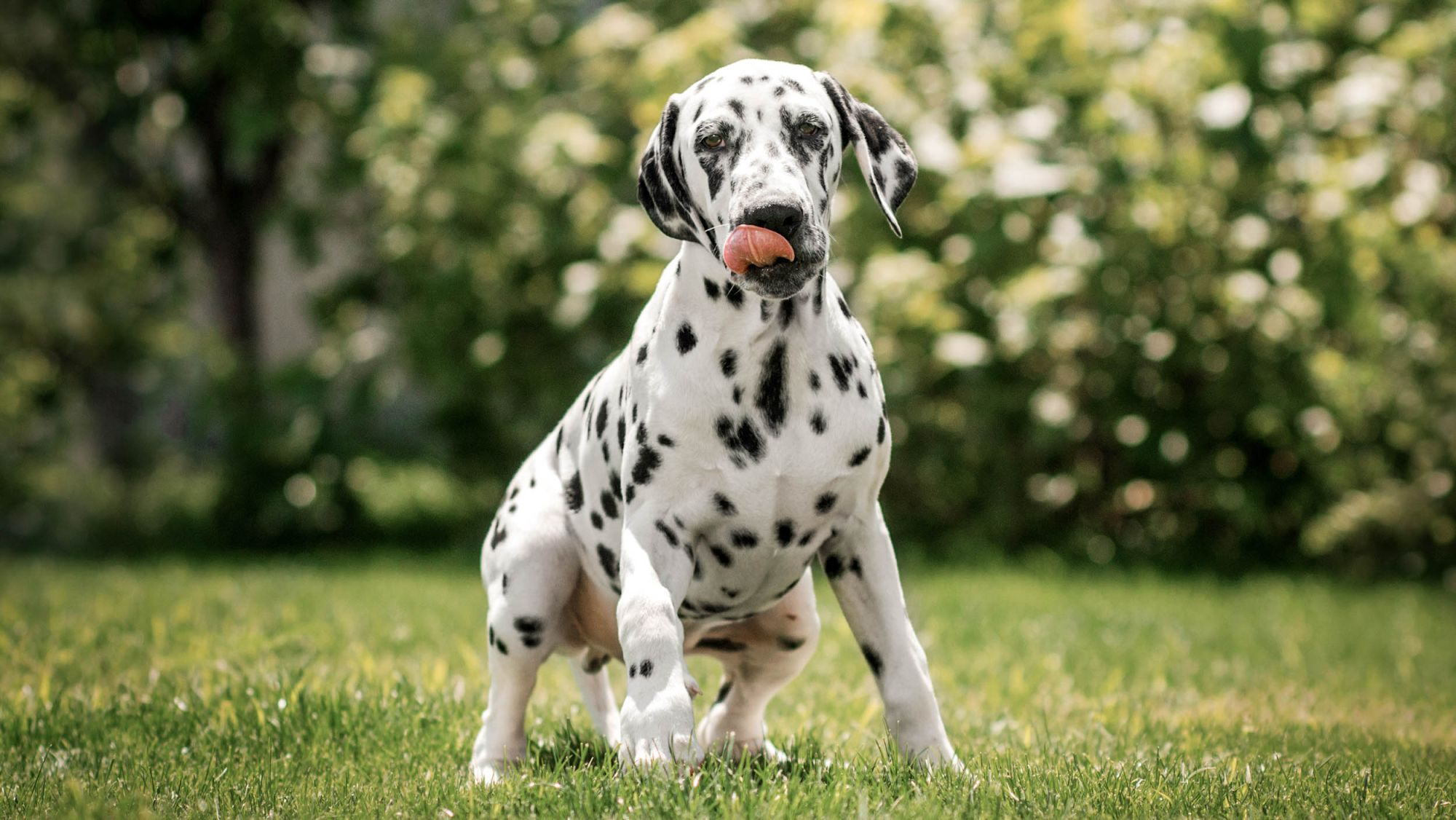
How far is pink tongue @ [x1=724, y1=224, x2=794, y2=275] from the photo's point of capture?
2922mm

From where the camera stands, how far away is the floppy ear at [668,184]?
10.9ft

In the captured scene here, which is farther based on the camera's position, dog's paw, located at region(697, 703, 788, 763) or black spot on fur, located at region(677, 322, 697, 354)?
dog's paw, located at region(697, 703, 788, 763)

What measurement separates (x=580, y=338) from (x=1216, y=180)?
4286mm

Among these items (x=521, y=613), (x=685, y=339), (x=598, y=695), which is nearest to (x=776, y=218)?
(x=685, y=339)

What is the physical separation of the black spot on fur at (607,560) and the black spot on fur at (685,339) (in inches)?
23.1

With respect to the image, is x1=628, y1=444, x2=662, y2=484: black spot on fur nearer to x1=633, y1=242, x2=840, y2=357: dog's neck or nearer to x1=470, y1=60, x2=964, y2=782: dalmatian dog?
x1=470, y1=60, x2=964, y2=782: dalmatian dog

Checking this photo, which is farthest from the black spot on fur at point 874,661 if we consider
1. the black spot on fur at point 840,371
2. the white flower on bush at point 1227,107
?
the white flower on bush at point 1227,107

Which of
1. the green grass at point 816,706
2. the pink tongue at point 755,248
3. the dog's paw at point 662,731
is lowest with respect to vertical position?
the green grass at point 816,706

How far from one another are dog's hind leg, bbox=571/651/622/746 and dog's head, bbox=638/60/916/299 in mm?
1435

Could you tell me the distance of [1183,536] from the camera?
8695 millimetres

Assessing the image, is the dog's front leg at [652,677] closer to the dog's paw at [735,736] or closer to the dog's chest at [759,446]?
the dog's chest at [759,446]

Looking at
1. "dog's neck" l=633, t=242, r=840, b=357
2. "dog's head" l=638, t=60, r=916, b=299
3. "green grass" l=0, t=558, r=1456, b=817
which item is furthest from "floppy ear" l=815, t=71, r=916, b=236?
"green grass" l=0, t=558, r=1456, b=817

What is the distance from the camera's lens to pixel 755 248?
293cm

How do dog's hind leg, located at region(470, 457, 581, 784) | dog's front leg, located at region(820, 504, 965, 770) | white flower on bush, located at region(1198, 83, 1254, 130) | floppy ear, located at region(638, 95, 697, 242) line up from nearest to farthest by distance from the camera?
floppy ear, located at region(638, 95, 697, 242)
dog's front leg, located at region(820, 504, 965, 770)
dog's hind leg, located at region(470, 457, 581, 784)
white flower on bush, located at region(1198, 83, 1254, 130)
